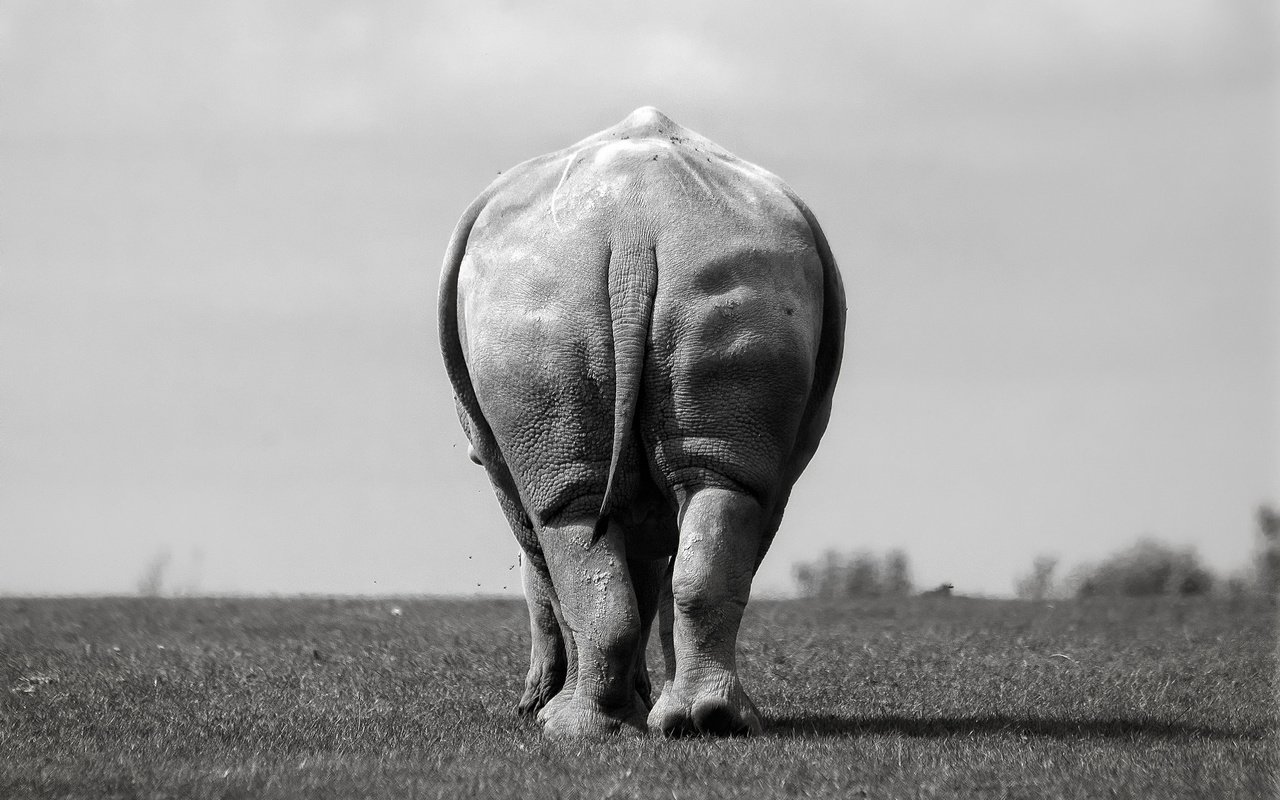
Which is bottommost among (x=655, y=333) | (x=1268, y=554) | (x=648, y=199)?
(x=1268, y=554)

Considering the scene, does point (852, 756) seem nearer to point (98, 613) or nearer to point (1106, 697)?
point (1106, 697)

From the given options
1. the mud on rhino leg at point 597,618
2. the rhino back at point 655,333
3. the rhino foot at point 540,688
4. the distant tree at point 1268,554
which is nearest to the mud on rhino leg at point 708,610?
the rhino back at point 655,333

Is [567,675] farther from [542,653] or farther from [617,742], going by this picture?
[617,742]

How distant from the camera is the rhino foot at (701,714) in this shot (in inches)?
325

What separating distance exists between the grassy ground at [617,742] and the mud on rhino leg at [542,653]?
186 mm

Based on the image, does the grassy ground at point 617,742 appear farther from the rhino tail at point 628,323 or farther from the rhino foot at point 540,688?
the rhino tail at point 628,323

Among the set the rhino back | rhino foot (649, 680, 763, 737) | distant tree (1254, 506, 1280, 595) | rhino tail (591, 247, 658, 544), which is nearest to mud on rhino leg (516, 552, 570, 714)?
the rhino back

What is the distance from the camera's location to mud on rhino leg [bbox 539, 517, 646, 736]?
844 centimetres

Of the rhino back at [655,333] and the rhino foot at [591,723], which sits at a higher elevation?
the rhino back at [655,333]

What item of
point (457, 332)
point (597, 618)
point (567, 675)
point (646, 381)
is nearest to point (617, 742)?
point (597, 618)

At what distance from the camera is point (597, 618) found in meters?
8.47

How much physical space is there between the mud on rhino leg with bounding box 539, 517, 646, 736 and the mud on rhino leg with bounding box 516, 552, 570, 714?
1.38 meters

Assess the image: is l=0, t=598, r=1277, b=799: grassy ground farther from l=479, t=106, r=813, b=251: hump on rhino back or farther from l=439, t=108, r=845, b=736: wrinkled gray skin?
l=479, t=106, r=813, b=251: hump on rhino back

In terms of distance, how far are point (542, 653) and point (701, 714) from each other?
2.09 metres
